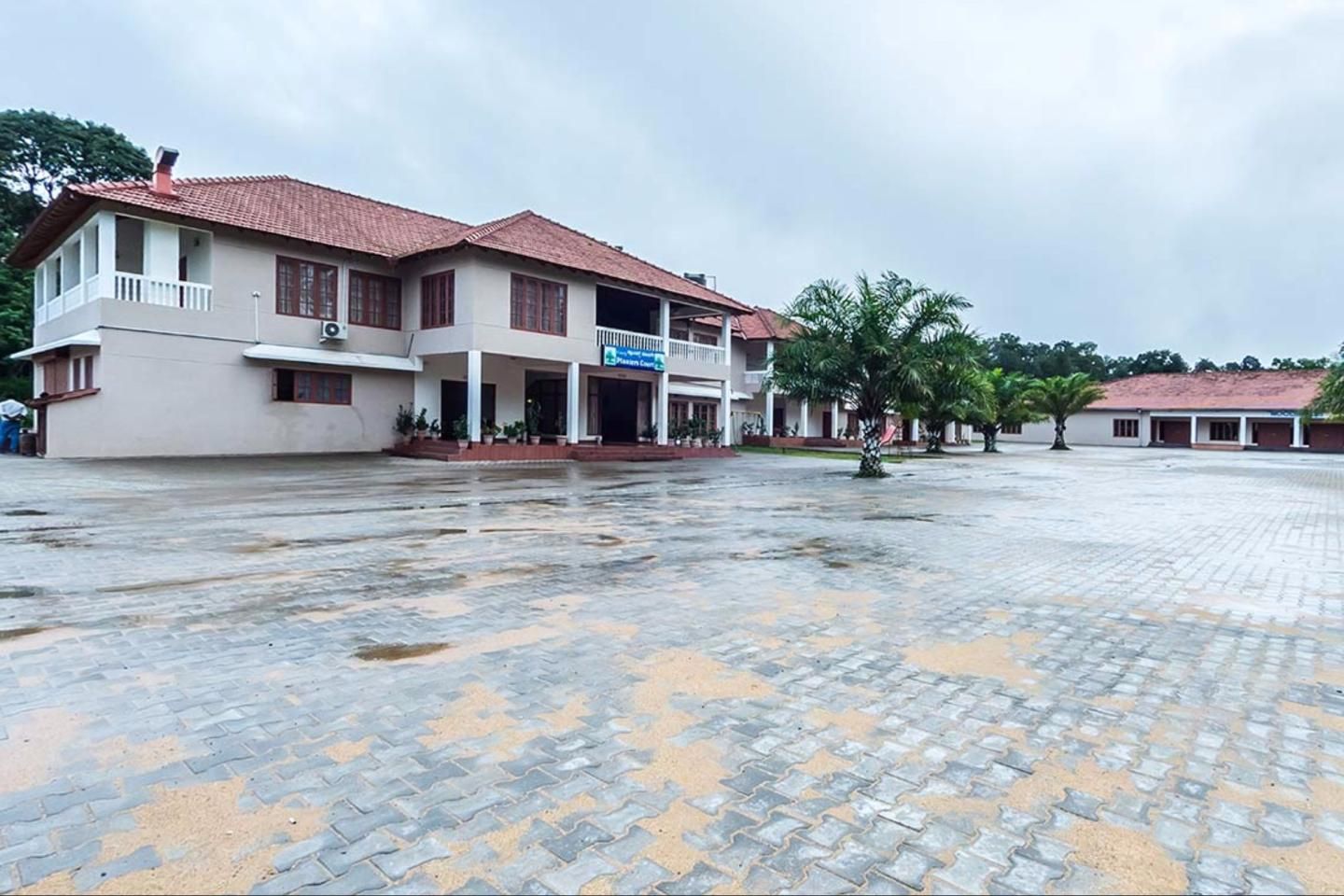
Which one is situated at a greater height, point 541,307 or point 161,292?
point 541,307

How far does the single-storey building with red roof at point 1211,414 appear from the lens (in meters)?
51.2

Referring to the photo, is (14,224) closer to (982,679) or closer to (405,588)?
(405,588)

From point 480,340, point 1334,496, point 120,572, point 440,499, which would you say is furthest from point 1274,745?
point 480,340

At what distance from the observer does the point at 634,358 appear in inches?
1041

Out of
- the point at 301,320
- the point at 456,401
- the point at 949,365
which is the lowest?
the point at 456,401

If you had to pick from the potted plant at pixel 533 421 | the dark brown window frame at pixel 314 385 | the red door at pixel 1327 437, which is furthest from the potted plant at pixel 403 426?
the red door at pixel 1327 437

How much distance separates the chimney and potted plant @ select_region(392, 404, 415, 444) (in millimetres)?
8268

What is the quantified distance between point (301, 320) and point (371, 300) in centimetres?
241

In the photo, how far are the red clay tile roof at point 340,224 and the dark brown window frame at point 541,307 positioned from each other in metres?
0.94

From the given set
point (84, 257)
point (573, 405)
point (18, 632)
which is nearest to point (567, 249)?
point (573, 405)

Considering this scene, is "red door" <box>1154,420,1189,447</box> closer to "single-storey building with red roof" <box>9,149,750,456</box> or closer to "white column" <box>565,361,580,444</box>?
"single-storey building with red roof" <box>9,149,750,456</box>

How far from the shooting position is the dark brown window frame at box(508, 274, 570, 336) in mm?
23203

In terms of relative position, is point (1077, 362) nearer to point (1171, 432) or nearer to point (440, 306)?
point (1171, 432)

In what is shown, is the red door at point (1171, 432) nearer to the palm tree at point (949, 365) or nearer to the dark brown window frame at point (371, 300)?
the palm tree at point (949, 365)
